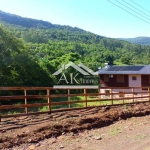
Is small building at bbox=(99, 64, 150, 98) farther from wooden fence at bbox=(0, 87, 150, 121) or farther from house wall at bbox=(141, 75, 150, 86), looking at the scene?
wooden fence at bbox=(0, 87, 150, 121)

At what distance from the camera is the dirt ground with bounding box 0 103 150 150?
5281 millimetres

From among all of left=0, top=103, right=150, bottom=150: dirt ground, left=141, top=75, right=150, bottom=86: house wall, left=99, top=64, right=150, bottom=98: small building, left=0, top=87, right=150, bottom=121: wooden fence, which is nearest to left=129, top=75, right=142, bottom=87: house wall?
left=99, top=64, right=150, bottom=98: small building

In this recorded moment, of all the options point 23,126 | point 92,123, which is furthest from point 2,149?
point 92,123

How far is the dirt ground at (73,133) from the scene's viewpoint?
528 centimetres

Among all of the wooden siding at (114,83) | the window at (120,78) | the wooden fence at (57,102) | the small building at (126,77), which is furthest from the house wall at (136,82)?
the wooden fence at (57,102)

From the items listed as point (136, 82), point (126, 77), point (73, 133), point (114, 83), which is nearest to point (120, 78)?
point (126, 77)

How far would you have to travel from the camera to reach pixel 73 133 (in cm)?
625

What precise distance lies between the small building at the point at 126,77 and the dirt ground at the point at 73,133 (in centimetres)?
1730

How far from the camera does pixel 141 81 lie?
24938 millimetres

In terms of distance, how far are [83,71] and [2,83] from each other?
14465mm

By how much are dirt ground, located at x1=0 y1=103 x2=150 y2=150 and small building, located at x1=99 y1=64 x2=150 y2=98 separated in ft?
56.8

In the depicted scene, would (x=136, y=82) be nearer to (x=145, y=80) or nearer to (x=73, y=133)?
(x=145, y=80)

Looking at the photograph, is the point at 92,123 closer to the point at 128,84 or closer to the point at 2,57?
the point at 2,57

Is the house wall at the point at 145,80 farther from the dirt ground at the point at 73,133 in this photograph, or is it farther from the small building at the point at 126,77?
the dirt ground at the point at 73,133
